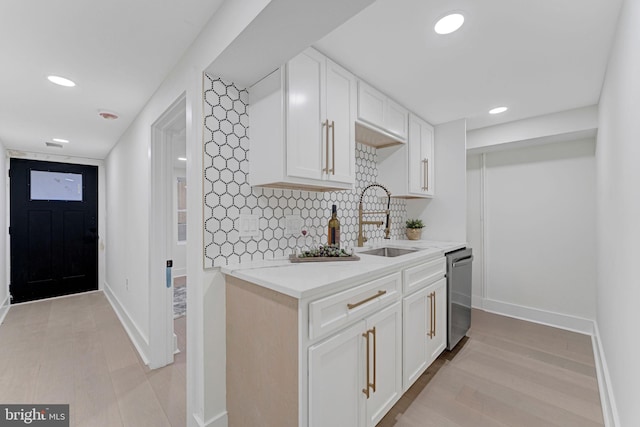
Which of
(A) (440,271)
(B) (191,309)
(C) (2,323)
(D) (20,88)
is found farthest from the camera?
(C) (2,323)

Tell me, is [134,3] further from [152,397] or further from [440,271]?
[440,271]

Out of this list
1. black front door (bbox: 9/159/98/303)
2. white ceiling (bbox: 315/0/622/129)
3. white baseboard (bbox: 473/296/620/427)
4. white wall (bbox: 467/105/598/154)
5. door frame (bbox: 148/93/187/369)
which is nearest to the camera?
white ceiling (bbox: 315/0/622/129)

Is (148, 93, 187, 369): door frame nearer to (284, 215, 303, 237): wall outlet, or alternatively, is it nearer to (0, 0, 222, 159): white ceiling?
(0, 0, 222, 159): white ceiling

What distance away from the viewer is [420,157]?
107 inches

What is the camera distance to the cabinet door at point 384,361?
4.46ft

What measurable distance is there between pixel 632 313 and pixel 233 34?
2.09 metres

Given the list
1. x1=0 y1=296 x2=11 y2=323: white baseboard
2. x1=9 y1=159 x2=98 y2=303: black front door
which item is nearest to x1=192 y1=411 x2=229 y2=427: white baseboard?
x1=0 y1=296 x2=11 y2=323: white baseboard

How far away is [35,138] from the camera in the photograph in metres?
3.10

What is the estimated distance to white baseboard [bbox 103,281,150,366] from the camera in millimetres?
2205

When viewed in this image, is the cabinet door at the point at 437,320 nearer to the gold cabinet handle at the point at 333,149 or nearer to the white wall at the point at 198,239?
the gold cabinet handle at the point at 333,149

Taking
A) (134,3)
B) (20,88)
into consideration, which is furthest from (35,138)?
(134,3)

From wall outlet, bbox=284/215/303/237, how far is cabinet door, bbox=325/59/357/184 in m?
0.38

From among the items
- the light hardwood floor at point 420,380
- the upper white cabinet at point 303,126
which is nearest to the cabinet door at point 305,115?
the upper white cabinet at point 303,126

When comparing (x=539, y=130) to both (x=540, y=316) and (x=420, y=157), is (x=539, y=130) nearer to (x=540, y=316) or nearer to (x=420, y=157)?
(x=420, y=157)
